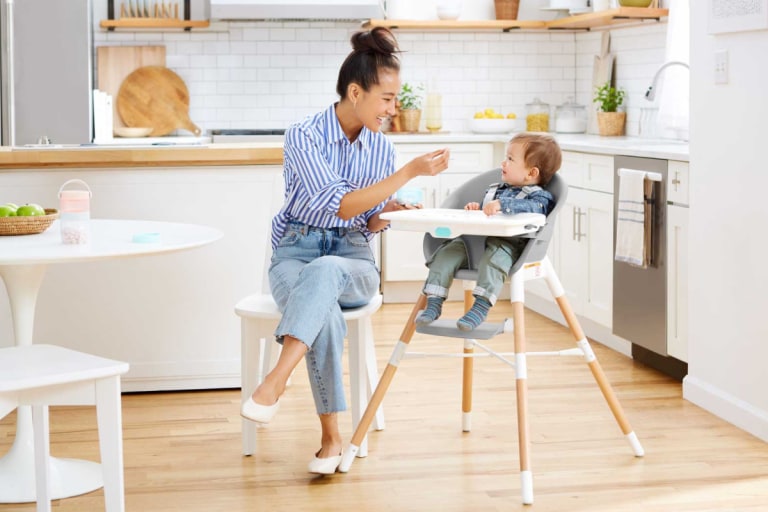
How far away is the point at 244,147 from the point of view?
4.28 meters

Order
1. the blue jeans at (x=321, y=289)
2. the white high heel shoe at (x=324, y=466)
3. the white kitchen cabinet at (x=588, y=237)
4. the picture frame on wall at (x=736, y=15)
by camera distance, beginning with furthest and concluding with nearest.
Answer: the white kitchen cabinet at (x=588, y=237), the picture frame on wall at (x=736, y=15), the white high heel shoe at (x=324, y=466), the blue jeans at (x=321, y=289)

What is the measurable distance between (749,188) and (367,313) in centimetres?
137

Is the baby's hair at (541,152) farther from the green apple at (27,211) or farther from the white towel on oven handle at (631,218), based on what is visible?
the green apple at (27,211)

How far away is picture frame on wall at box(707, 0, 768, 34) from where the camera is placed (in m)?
3.62

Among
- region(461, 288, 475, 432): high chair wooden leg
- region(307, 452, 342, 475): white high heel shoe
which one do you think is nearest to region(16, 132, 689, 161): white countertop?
region(461, 288, 475, 432): high chair wooden leg

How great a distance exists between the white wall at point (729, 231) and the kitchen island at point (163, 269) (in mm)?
267

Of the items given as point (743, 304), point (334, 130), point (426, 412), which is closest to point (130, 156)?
point (334, 130)

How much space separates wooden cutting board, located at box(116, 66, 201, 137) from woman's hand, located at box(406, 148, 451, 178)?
3.77m

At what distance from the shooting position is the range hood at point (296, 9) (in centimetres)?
643

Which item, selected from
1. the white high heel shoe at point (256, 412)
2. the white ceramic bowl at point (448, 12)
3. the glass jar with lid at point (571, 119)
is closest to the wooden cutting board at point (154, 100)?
the white ceramic bowl at point (448, 12)

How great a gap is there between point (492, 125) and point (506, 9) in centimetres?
74

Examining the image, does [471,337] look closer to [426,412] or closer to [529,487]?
[529,487]

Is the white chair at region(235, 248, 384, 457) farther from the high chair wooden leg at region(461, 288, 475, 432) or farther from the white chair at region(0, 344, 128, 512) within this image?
the white chair at region(0, 344, 128, 512)

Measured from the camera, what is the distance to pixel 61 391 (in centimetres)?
252
